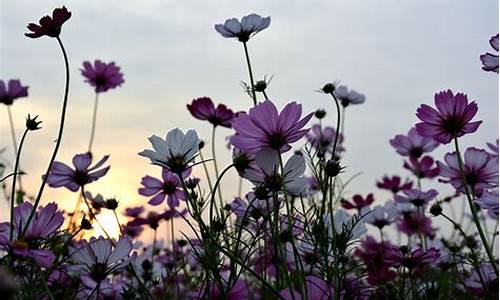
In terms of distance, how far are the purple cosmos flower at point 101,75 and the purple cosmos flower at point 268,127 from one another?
5.11 ft

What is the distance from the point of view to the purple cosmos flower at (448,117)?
2.93 feet

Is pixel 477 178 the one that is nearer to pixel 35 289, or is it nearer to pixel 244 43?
pixel 244 43

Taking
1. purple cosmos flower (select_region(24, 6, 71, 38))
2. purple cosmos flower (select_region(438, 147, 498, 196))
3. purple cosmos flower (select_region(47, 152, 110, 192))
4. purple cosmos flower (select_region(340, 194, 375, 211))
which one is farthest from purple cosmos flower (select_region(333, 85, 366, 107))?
purple cosmos flower (select_region(24, 6, 71, 38))

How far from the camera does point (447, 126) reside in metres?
0.91

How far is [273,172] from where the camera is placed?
815mm

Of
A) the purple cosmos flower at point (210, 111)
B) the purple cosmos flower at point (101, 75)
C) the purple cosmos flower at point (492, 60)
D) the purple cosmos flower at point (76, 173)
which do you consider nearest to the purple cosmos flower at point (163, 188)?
the purple cosmos flower at point (76, 173)

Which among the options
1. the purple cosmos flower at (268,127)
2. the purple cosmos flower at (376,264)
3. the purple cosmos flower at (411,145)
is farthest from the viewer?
the purple cosmos flower at (411,145)

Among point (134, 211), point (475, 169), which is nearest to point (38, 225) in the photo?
point (475, 169)

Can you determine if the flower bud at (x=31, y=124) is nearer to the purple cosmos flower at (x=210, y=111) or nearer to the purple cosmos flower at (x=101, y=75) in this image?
A: the purple cosmos flower at (x=210, y=111)

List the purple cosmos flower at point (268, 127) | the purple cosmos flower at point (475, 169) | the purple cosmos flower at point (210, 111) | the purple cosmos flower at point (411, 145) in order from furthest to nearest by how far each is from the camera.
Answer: the purple cosmos flower at point (411, 145) < the purple cosmos flower at point (210, 111) < the purple cosmos flower at point (475, 169) < the purple cosmos flower at point (268, 127)

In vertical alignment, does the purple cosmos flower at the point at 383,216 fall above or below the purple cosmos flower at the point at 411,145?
below

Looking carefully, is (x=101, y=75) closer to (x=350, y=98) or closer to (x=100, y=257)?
(x=350, y=98)

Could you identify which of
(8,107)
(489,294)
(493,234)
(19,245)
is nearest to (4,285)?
(19,245)

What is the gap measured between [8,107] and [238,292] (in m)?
1.16
